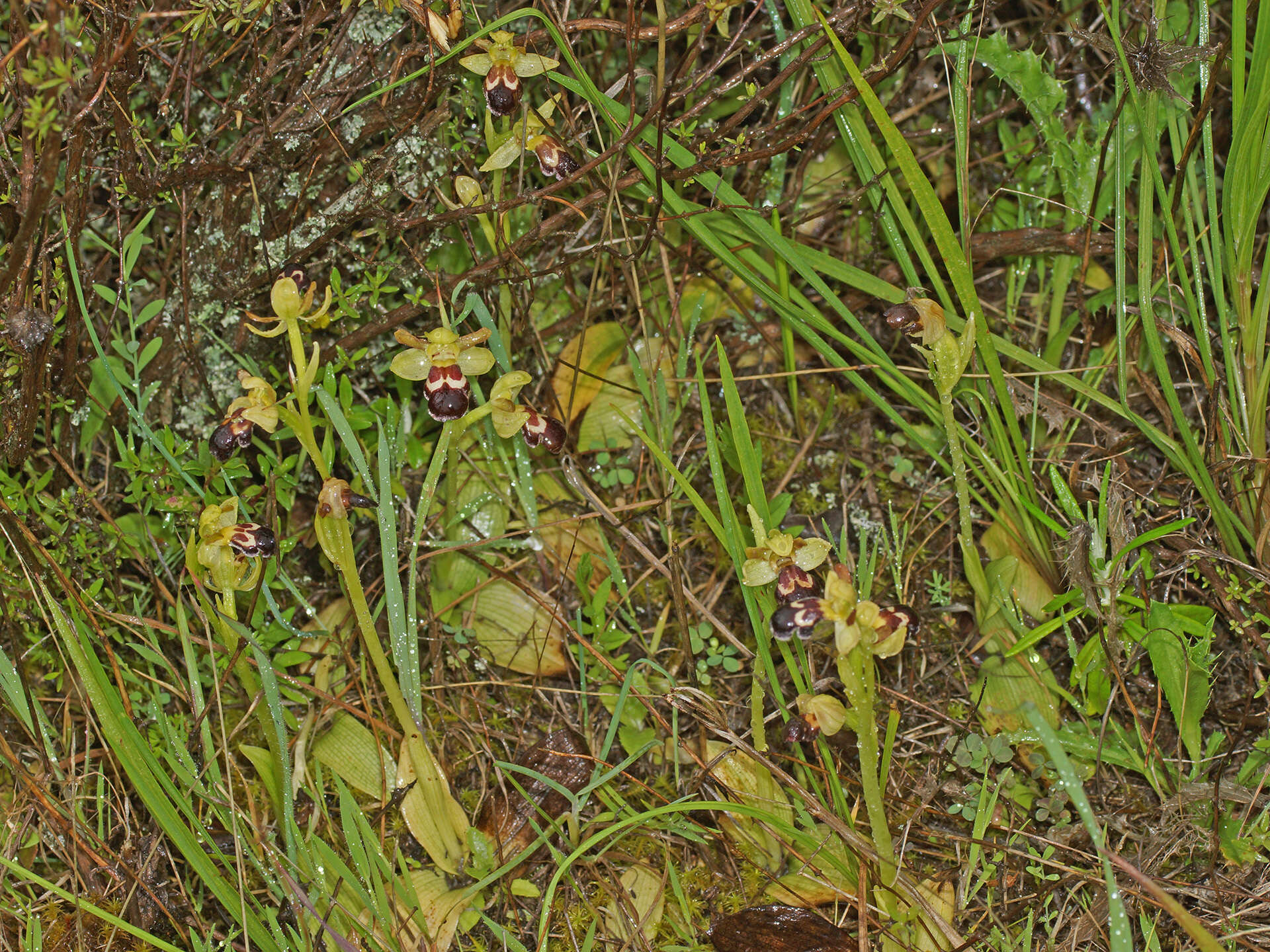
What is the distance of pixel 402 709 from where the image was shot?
2.18 metres

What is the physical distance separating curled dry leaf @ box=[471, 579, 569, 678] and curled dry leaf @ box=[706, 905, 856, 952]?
735mm

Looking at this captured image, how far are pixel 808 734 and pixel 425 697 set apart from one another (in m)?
0.99

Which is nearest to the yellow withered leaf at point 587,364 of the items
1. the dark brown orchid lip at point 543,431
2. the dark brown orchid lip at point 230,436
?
the dark brown orchid lip at point 543,431

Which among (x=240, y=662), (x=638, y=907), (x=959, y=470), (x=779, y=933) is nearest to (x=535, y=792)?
(x=638, y=907)

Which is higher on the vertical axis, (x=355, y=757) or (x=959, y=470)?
(x=959, y=470)

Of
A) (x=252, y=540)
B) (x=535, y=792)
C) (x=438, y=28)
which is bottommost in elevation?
(x=535, y=792)

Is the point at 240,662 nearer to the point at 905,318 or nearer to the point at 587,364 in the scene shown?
the point at 587,364

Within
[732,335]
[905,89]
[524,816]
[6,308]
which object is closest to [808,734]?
[524,816]

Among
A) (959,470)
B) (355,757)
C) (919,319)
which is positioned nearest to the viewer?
(919,319)

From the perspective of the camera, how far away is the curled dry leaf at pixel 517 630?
254 cm

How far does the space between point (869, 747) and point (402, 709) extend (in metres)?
1.00

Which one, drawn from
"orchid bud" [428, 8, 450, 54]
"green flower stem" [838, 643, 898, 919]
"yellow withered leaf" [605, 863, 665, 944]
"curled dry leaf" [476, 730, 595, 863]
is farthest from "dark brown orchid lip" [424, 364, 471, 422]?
"yellow withered leaf" [605, 863, 665, 944]

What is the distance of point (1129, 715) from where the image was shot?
2.41m

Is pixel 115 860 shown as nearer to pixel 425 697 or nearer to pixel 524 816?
pixel 425 697
